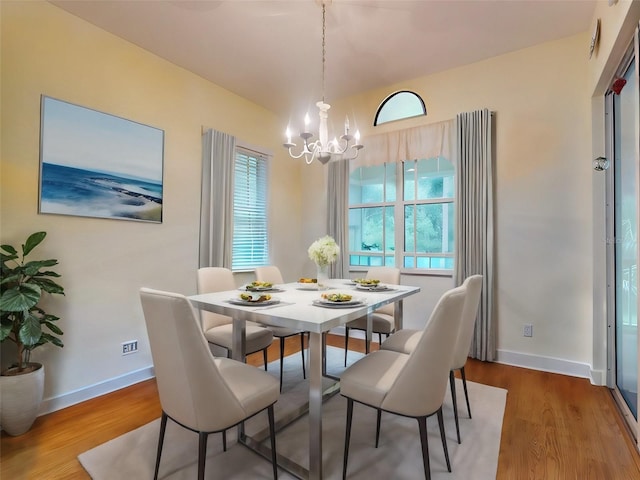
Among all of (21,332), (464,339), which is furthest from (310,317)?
(21,332)

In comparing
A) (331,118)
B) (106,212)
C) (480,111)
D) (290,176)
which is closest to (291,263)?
(290,176)

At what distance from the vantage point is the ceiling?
246 centimetres

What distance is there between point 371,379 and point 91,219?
96.8 inches

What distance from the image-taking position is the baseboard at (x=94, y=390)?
2259 millimetres

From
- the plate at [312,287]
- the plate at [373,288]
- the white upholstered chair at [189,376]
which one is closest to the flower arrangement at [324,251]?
the plate at [312,287]

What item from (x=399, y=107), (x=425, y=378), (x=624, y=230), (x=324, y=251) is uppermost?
(x=399, y=107)

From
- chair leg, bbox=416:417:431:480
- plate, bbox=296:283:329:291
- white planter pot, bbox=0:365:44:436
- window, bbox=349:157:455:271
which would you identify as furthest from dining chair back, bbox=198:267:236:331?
window, bbox=349:157:455:271

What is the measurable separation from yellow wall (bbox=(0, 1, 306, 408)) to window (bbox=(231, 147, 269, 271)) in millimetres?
574

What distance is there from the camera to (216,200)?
138 inches

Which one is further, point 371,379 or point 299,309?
point 299,309

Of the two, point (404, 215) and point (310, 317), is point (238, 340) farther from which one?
point (404, 215)

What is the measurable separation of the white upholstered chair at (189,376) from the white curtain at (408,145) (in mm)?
3150

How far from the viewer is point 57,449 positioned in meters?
1.82

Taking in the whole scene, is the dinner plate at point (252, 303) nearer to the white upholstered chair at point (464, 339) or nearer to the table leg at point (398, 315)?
the white upholstered chair at point (464, 339)
